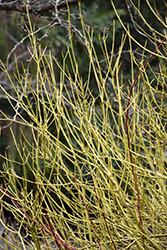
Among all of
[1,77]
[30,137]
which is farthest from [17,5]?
[30,137]

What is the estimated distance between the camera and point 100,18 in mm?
2797

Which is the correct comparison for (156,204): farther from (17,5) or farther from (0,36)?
(0,36)

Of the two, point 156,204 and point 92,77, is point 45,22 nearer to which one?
point 92,77

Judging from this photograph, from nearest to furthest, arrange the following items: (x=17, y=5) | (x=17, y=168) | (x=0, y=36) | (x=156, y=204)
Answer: (x=156, y=204) → (x=17, y=5) → (x=17, y=168) → (x=0, y=36)

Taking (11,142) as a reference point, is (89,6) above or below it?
above

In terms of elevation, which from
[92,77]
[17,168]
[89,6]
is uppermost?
[89,6]

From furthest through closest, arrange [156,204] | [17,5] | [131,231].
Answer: [17,5], [156,204], [131,231]

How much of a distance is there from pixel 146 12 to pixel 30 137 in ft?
6.72

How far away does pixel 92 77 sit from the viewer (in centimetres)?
282

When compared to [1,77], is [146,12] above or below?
above

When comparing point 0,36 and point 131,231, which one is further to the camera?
point 0,36

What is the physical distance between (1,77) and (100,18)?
1.43 metres

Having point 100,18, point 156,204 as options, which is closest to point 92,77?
point 100,18

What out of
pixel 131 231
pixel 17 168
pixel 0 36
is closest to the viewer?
pixel 131 231
